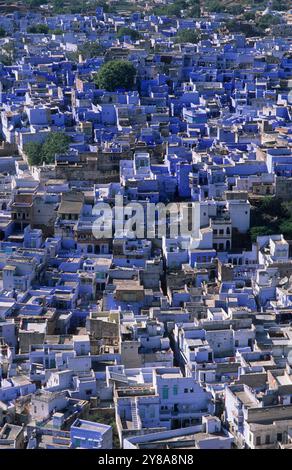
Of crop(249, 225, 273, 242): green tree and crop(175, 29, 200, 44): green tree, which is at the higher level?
crop(249, 225, 273, 242): green tree

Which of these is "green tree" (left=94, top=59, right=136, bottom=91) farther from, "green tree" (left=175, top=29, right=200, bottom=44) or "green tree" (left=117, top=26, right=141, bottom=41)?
"green tree" (left=117, top=26, right=141, bottom=41)

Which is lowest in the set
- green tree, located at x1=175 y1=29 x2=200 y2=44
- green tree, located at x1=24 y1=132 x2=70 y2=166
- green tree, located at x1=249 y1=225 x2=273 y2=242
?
green tree, located at x1=175 y1=29 x2=200 y2=44

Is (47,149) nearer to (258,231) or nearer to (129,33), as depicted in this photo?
(258,231)

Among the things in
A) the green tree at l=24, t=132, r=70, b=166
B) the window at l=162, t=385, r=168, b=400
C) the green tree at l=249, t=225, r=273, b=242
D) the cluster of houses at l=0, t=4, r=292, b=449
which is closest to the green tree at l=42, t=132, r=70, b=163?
the green tree at l=24, t=132, r=70, b=166

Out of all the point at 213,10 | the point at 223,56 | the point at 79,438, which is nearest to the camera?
the point at 79,438

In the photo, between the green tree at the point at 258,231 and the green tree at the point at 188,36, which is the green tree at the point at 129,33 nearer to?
the green tree at the point at 188,36

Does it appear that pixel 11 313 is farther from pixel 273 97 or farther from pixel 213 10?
pixel 213 10

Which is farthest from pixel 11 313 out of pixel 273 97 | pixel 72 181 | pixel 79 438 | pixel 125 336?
pixel 273 97
